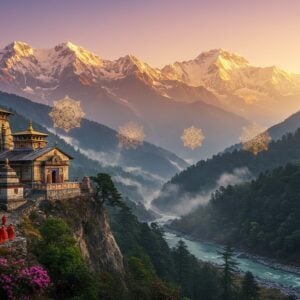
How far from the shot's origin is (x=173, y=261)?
131 m

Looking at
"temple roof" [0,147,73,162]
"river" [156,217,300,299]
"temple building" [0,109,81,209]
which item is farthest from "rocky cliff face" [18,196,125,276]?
"river" [156,217,300,299]

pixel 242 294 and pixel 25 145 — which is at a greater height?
pixel 25 145

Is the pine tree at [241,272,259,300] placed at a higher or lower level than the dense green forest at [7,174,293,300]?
lower

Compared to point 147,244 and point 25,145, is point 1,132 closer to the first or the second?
point 25,145

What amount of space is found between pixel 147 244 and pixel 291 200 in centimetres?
8288

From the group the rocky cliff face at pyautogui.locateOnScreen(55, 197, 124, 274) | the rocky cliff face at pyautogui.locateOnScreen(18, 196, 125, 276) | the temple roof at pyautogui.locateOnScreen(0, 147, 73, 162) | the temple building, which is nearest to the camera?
the rocky cliff face at pyautogui.locateOnScreen(18, 196, 125, 276)

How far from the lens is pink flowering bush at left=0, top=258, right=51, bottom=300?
41656 millimetres

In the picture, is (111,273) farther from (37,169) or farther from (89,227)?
(37,169)

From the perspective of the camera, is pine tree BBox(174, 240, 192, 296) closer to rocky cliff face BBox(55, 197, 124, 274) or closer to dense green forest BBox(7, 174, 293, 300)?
dense green forest BBox(7, 174, 293, 300)

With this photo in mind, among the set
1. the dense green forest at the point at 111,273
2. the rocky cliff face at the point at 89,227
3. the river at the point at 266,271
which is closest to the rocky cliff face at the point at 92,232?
the rocky cliff face at the point at 89,227

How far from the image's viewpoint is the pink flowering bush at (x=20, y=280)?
41656 mm

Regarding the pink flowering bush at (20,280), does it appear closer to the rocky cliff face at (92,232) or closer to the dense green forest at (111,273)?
the dense green forest at (111,273)

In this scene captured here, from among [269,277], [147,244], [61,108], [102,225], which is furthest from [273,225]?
[102,225]

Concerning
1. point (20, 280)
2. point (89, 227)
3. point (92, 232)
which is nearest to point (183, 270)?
point (92, 232)
